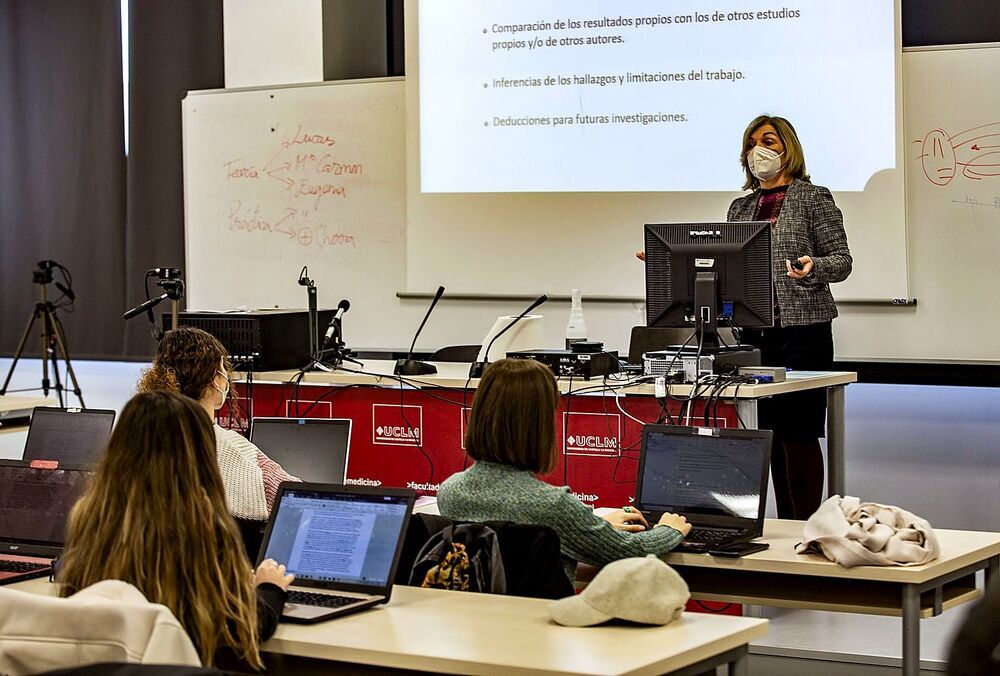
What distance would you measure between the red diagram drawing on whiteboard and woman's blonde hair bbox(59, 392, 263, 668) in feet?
14.8

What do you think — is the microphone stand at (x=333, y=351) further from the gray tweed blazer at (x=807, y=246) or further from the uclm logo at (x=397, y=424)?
the gray tweed blazer at (x=807, y=246)

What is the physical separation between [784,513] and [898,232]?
1756 millimetres

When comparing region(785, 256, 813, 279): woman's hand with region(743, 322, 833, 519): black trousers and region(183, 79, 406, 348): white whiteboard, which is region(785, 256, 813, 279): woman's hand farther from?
region(183, 79, 406, 348): white whiteboard

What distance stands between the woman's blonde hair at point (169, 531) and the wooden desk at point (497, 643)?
0.39ft

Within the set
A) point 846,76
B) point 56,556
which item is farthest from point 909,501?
point 56,556

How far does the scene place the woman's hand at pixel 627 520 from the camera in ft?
9.18

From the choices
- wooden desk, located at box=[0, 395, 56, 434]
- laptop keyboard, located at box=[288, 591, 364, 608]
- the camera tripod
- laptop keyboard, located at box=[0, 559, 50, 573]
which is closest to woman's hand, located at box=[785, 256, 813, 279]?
laptop keyboard, located at box=[288, 591, 364, 608]

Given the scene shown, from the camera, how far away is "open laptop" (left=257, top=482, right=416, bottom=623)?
7.33 ft

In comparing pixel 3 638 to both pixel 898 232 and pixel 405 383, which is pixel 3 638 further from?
pixel 898 232

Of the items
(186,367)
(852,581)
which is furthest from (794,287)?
(186,367)

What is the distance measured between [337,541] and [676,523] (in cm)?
86

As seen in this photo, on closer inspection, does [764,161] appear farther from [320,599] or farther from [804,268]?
[320,599]

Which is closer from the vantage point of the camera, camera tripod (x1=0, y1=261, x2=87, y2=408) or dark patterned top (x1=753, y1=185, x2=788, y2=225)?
dark patterned top (x1=753, y1=185, x2=788, y2=225)

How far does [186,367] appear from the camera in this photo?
2.95 meters
